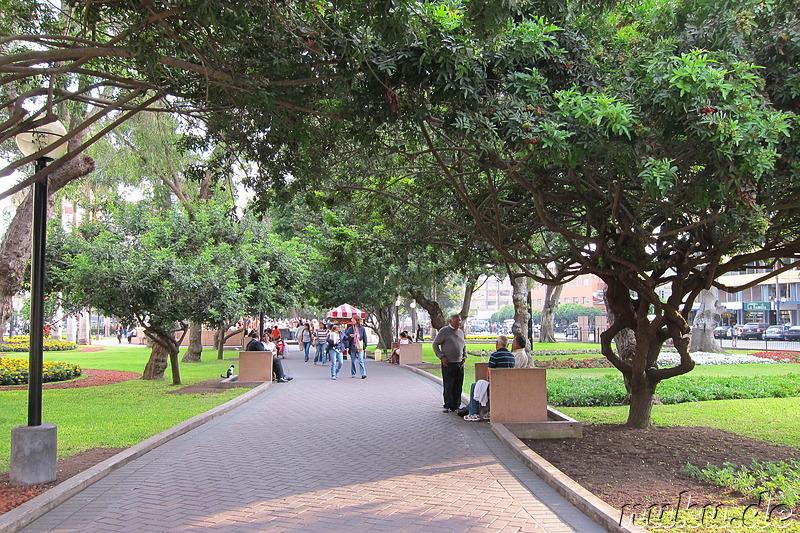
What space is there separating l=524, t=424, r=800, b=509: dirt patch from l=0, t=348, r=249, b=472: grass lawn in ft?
19.4

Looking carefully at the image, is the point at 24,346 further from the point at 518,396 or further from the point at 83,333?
the point at 518,396

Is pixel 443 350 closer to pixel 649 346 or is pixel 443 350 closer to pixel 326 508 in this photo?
pixel 649 346

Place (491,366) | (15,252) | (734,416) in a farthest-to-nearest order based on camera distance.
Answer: (15,252) → (734,416) → (491,366)

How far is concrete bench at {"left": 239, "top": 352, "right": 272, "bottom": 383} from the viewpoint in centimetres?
1753

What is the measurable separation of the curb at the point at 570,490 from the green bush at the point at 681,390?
4881 mm

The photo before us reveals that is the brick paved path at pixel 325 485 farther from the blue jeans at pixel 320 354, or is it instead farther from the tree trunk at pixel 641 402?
the blue jeans at pixel 320 354

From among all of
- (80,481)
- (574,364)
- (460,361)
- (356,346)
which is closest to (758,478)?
(460,361)

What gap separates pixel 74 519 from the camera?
221 inches

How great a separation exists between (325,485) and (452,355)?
→ 5023 millimetres

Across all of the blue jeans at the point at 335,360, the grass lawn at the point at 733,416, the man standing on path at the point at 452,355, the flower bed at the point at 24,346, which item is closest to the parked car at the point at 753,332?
the blue jeans at the point at 335,360

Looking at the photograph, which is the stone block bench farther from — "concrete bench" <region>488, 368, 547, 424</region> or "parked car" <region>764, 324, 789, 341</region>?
"parked car" <region>764, 324, 789, 341</region>

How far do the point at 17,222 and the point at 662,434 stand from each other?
13344 millimetres

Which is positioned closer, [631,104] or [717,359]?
[631,104]

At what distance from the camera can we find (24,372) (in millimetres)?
19078
